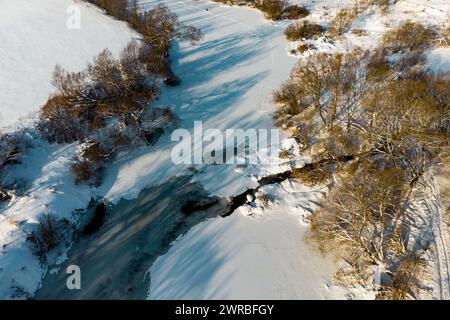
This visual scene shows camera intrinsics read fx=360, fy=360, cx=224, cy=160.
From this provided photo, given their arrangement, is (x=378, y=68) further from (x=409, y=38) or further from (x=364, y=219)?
(x=364, y=219)

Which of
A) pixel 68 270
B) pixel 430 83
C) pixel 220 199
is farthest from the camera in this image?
pixel 430 83

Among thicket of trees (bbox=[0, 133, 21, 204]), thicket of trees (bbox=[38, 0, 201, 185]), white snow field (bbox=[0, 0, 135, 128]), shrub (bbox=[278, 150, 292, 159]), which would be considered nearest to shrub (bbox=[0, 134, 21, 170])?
thicket of trees (bbox=[0, 133, 21, 204])

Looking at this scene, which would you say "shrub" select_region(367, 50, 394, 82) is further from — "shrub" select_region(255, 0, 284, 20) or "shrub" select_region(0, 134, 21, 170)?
"shrub" select_region(0, 134, 21, 170)

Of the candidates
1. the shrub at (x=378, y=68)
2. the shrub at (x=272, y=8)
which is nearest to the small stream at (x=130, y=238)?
the shrub at (x=378, y=68)

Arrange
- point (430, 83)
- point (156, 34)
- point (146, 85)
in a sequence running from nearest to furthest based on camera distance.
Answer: point (430, 83), point (146, 85), point (156, 34)

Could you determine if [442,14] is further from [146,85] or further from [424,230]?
[146,85]

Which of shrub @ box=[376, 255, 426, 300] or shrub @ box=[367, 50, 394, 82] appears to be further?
shrub @ box=[367, 50, 394, 82]

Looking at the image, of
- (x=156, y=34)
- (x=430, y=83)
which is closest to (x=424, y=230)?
(x=430, y=83)
